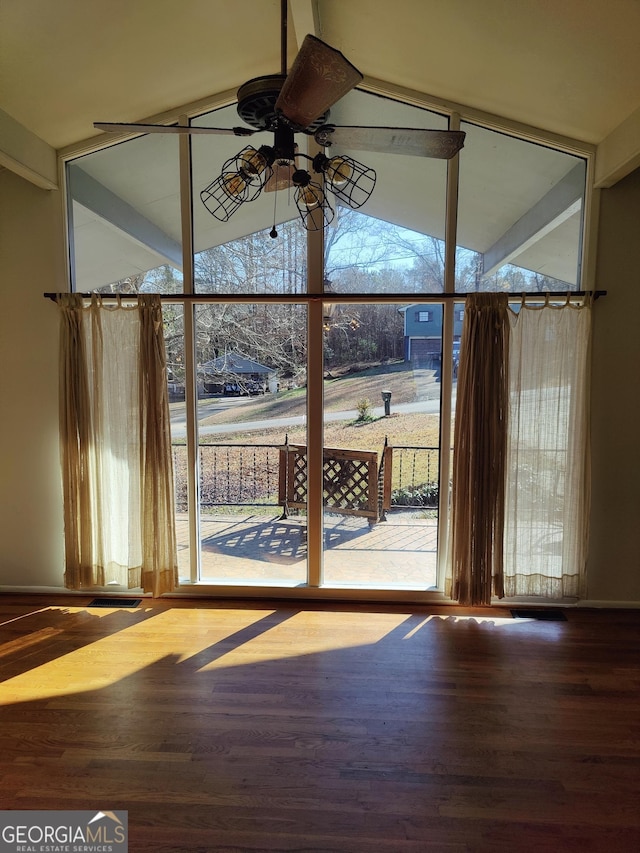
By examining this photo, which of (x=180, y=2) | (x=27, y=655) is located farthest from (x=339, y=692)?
(x=180, y=2)

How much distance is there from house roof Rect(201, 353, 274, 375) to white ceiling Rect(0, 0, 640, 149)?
169 cm

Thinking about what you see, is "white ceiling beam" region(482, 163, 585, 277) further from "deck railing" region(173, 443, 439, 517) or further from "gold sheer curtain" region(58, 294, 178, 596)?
"gold sheer curtain" region(58, 294, 178, 596)

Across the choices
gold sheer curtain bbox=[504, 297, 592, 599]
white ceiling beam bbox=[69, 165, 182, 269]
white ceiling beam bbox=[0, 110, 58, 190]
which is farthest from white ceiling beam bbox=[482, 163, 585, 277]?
white ceiling beam bbox=[0, 110, 58, 190]

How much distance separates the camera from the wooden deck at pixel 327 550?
3.53 meters

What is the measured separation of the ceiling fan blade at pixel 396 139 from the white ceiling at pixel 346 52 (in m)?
1.03

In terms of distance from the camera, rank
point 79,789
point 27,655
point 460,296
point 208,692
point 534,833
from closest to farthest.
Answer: point 534,833
point 79,789
point 208,692
point 27,655
point 460,296

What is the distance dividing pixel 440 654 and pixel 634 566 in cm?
160

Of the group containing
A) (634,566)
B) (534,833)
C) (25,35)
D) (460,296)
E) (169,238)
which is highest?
(25,35)

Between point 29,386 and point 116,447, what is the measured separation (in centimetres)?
79

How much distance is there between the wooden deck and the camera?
3.53 meters

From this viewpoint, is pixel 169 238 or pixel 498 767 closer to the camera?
pixel 498 767

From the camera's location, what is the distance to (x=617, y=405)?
3217mm

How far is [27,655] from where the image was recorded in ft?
9.23

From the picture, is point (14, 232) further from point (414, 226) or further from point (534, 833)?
point (534, 833)
